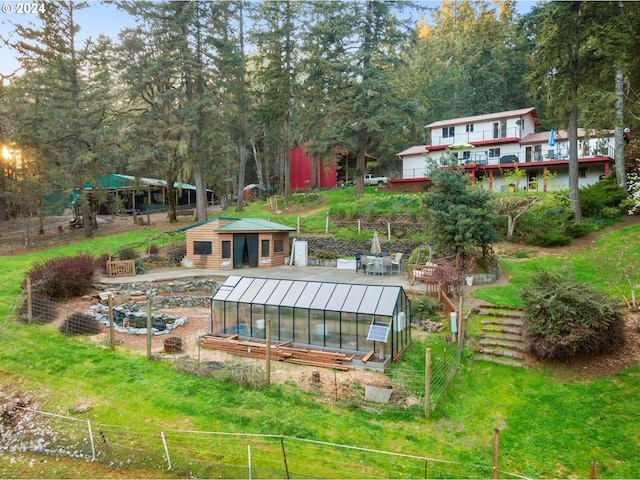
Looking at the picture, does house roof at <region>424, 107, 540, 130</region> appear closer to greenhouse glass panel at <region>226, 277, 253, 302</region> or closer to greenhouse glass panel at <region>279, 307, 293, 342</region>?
greenhouse glass panel at <region>226, 277, 253, 302</region>

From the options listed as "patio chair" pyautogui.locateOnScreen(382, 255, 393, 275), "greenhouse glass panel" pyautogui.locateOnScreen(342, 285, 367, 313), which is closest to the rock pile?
"greenhouse glass panel" pyautogui.locateOnScreen(342, 285, 367, 313)

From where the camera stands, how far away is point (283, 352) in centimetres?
1121

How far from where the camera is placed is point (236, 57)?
93.1 feet

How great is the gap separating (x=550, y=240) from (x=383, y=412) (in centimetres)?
1642

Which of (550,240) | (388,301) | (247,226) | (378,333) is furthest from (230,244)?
(550,240)

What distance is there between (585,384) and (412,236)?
14.9 metres

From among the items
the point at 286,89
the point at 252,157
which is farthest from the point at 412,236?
the point at 252,157

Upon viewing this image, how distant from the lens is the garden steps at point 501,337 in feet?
36.0

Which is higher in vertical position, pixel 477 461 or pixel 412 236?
pixel 412 236

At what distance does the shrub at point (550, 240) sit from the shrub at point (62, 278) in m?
21.4

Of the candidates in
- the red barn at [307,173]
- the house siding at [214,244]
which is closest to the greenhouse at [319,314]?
the house siding at [214,244]

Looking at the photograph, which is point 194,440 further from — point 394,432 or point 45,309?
point 45,309

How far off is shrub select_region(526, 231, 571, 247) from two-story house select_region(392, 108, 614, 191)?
→ 728 cm

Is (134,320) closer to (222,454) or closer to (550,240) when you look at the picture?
(222,454)
